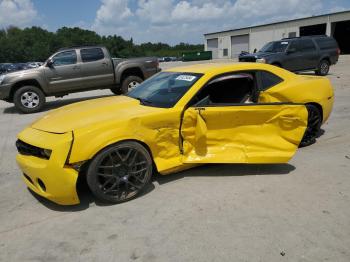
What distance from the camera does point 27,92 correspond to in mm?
10688

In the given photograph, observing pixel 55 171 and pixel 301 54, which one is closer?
pixel 55 171

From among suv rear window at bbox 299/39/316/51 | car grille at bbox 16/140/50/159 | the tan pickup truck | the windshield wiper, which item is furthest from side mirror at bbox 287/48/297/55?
car grille at bbox 16/140/50/159

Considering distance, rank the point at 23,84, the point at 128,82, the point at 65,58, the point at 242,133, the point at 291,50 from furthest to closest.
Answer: the point at 291,50 → the point at 128,82 → the point at 65,58 → the point at 23,84 → the point at 242,133

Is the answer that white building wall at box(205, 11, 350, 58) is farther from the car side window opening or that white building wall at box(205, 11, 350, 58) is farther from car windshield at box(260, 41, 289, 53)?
the car side window opening

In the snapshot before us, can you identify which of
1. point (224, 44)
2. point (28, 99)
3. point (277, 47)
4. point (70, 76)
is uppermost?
point (224, 44)

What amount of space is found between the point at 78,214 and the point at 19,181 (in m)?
1.48

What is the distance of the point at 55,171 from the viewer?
358 centimetres

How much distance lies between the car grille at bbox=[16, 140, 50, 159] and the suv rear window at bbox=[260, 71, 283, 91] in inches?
119

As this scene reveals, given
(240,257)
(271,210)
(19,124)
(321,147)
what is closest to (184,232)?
(240,257)

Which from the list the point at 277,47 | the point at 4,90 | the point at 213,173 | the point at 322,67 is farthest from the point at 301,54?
Result: the point at 213,173

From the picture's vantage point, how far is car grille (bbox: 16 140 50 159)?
3.75 meters

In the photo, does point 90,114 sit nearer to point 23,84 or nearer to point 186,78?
point 186,78

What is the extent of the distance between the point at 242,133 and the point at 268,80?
1.09 meters

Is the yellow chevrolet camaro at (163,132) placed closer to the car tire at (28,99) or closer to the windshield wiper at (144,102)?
the windshield wiper at (144,102)
